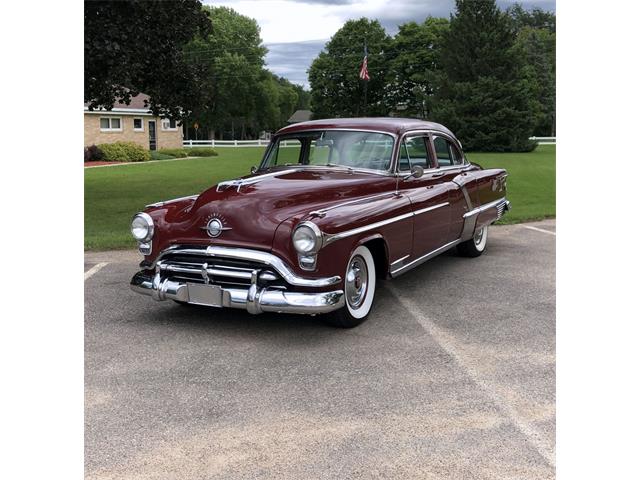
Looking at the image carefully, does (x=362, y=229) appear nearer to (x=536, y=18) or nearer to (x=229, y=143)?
(x=229, y=143)

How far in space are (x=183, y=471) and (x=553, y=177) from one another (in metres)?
19.0

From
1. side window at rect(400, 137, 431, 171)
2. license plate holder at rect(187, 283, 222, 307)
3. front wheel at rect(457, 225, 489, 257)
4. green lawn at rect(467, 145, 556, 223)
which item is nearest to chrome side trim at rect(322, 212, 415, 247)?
side window at rect(400, 137, 431, 171)

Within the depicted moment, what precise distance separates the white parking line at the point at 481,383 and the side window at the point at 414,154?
1.31 m

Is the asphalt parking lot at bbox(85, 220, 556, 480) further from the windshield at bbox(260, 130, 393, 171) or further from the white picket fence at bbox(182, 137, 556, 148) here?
the white picket fence at bbox(182, 137, 556, 148)

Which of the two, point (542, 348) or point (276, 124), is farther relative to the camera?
point (276, 124)

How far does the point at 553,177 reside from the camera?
19.9 meters

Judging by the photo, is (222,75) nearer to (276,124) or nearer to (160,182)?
(276,124)

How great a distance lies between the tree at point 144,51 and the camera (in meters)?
10.0

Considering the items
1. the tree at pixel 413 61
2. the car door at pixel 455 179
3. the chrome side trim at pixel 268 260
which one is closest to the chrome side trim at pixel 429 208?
the car door at pixel 455 179

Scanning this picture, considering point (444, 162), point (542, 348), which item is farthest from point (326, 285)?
point (444, 162)

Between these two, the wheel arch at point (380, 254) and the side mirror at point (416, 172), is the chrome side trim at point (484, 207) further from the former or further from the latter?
the wheel arch at point (380, 254)

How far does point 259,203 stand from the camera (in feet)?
16.1

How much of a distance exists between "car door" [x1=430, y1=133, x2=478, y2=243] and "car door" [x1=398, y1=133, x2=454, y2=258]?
12 cm

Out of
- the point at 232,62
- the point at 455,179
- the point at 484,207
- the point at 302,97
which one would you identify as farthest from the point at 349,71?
the point at 302,97
